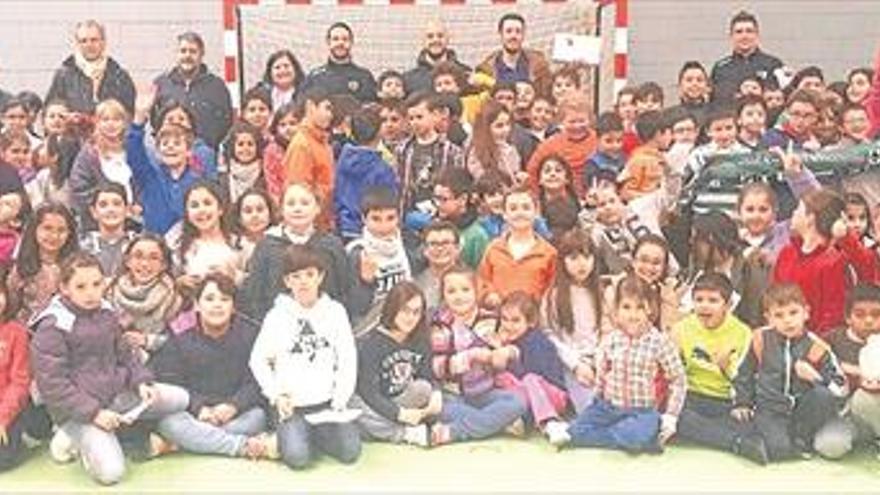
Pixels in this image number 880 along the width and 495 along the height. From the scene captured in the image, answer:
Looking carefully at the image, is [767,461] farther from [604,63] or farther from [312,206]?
[604,63]

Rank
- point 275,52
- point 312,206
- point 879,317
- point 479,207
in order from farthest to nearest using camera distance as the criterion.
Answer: point 275,52
point 479,207
point 312,206
point 879,317

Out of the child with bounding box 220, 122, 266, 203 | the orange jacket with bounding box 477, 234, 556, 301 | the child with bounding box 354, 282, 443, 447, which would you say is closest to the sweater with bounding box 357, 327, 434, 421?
the child with bounding box 354, 282, 443, 447

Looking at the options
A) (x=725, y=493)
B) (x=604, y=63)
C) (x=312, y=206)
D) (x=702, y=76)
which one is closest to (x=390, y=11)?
(x=604, y=63)

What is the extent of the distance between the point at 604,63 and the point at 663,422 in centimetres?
376

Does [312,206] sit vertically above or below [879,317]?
above

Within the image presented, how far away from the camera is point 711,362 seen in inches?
208

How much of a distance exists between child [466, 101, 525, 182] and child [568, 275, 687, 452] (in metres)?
1.63

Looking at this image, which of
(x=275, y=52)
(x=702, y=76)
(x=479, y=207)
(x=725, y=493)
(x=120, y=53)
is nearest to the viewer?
(x=725, y=493)

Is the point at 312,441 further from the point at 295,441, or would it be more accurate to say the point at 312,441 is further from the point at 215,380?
the point at 215,380

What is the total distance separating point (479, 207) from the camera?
20.8ft

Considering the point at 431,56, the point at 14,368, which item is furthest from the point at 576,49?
the point at 14,368

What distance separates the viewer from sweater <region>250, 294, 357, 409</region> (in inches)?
204

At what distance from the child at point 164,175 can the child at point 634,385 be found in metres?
2.16

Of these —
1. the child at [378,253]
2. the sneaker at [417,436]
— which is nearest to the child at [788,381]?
the sneaker at [417,436]
